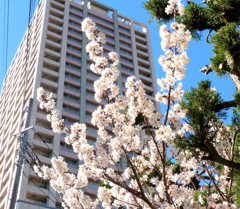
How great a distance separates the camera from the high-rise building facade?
105 feet

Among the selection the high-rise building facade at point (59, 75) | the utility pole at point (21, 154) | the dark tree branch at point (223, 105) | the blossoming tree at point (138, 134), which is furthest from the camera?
the high-rise building facade at point (59, 75)

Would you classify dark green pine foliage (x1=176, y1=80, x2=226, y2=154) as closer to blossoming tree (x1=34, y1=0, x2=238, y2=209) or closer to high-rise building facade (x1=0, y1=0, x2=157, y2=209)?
blossoming tree (x1=34, y1=0, x2=238, y2=209)

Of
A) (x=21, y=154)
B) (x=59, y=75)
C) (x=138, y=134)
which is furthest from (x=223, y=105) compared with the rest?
(x=59, y=75)

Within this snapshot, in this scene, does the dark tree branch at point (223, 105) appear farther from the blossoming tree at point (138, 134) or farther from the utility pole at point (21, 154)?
the utility pole at point (21, 154)

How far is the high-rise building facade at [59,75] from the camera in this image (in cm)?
3199

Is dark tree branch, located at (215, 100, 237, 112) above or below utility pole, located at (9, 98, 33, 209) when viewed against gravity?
above

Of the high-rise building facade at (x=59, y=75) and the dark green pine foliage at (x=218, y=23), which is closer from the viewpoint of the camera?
the dark green pine foliage at (x=218, y=23)

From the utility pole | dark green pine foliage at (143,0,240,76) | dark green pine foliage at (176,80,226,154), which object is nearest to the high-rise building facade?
the utility pole

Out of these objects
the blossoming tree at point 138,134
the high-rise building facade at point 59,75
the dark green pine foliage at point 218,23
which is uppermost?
the high-rise building facade at point 59,75

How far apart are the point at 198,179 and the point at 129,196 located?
2.33 m

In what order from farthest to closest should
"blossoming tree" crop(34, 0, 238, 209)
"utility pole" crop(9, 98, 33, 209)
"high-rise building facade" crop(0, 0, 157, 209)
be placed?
"high-rise building facade" crop(0, 0, 157, 209) → "utility pole" crop(9, 98, 33, 209) → "blossoming tree" crop(34, 0, 238, 209)

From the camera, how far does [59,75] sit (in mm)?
39375

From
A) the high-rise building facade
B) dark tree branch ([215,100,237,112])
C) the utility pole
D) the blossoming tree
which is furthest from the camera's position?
the high-rise building facade

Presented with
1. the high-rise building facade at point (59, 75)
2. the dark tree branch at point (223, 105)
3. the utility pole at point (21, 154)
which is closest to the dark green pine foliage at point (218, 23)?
the dark tree branch at point (223, 105)
